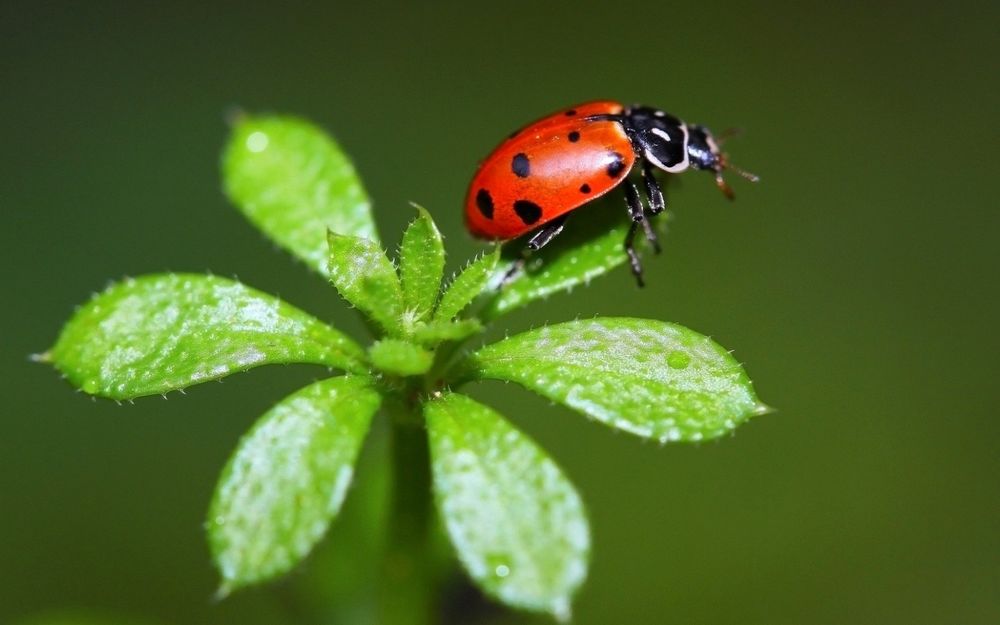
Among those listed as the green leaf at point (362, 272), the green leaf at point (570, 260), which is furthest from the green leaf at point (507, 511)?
the green leaf at point (570, 260)

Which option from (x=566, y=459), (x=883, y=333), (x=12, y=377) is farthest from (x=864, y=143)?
(x=12, y=377)

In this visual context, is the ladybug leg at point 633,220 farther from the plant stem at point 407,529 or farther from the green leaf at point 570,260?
the plant stem at point 407,529

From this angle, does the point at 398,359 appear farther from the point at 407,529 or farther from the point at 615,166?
the point at 615,166

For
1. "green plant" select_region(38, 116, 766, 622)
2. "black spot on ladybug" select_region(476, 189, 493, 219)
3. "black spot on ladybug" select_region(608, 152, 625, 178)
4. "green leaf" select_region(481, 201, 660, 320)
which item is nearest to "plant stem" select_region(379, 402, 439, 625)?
"green plant" select_region(38, 116, 766, 622)

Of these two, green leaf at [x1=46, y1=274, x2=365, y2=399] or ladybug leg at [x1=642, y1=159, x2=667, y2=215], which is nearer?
green leaf at [x1=46, y1=274, x2=365, y2=399]

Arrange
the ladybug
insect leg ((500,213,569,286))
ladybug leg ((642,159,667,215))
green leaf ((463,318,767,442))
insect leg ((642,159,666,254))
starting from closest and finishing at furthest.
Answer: green leaf ((463,318,767,442)), insect leg ((500,213,569,286)), insect leg ((642,159,666,254)), the ladybug, ladybug leg ((642,159,667,215))

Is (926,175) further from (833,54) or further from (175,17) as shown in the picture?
(175,17)

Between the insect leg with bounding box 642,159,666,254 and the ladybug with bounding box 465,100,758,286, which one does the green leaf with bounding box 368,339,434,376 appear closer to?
the ladybug with bounding box 465,100,758,286
